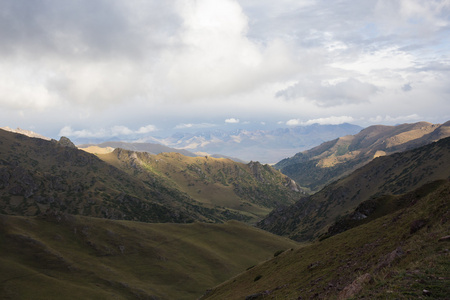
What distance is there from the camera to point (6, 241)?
116 metres

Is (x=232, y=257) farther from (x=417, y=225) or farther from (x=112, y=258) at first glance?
(x=417, y=225)

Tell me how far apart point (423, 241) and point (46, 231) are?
15193 centimetres

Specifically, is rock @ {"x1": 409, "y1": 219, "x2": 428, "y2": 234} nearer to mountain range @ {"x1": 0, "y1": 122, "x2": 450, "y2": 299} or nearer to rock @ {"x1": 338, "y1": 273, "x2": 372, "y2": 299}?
mountain range @ {"x1": 0, "y1": 122, "x2": 450, "y2": 299}

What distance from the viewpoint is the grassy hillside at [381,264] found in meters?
20.2

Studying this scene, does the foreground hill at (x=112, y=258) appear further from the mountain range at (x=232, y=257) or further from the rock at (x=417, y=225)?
the rock at (x=417, y=225)

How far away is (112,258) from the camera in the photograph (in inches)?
5192

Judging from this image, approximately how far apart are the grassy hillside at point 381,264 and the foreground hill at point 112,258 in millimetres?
66007

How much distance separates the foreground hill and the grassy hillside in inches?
2599

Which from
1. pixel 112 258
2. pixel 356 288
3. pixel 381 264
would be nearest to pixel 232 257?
pixel 112 258

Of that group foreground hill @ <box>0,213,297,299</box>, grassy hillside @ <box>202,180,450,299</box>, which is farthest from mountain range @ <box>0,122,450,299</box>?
foreground hill @ <box>0,213,297,299</box>

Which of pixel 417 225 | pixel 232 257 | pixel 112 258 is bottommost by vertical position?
pixel 232 257

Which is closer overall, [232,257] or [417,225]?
[417,225]

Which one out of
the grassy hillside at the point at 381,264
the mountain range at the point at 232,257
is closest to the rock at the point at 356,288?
the grassy hillside at the point at 381,264

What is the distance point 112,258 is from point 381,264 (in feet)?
424
